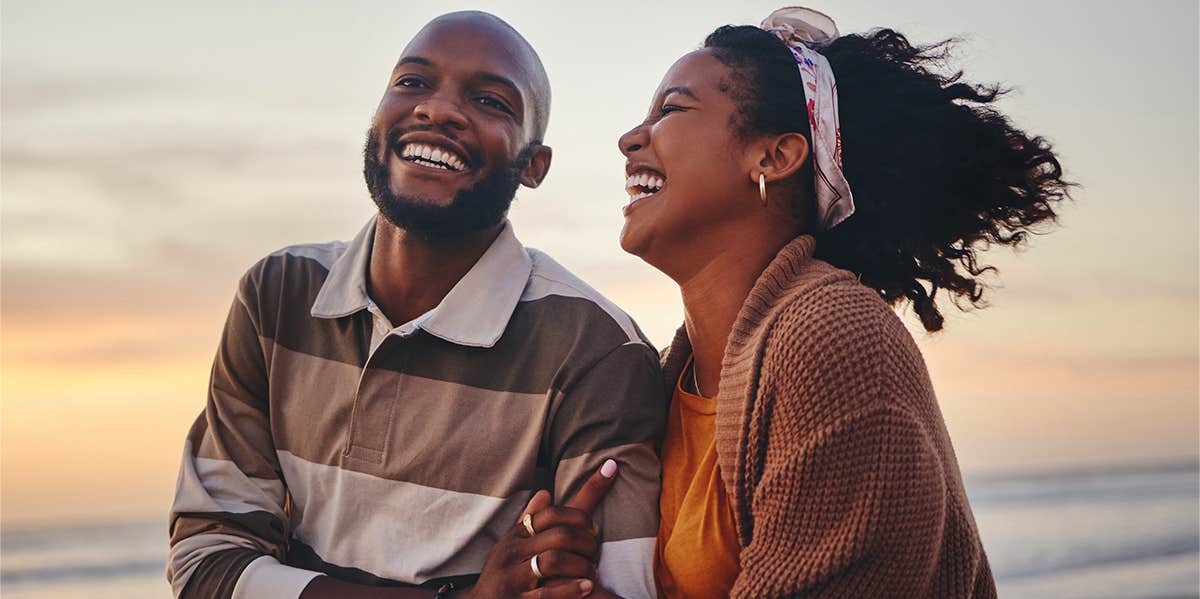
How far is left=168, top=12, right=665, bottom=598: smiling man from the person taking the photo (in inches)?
117

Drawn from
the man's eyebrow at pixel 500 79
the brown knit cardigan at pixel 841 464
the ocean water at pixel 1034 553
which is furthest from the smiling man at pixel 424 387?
the ocean water at pixel 1034 553

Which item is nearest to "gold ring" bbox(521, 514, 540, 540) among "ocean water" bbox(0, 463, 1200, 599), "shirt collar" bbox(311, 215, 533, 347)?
"shirt collar" bbox(311, 215, 533, 347)

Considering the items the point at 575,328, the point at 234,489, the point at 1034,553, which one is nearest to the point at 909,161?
the point at 575,328

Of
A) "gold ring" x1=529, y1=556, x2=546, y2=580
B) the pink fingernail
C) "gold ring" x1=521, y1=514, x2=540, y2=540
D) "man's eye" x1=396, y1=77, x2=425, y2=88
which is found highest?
"man's eye" x1=396, y1=77, x2=425, y2=88

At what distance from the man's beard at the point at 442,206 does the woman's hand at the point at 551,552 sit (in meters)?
0.83

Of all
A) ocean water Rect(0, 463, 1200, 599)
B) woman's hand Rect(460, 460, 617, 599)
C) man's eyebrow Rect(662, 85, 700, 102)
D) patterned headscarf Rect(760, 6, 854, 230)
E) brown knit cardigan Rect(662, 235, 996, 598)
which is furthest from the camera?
ocean water Rect(0, 463, 1200, 599)

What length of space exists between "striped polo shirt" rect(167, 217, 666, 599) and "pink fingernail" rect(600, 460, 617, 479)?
0.14 feet

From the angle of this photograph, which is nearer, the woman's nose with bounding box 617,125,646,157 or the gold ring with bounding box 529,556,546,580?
the gold ring with bounding box 529,556,546,580

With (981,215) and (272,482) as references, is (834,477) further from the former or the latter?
(272,482)

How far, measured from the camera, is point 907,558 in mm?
2367

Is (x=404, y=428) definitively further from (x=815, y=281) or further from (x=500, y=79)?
(x=815, y=281)

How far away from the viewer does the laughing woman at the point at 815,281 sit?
2.37 metres

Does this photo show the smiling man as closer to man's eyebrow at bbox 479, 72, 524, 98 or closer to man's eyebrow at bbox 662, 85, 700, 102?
man's eyebrow at bbox 479, 72, 524, 98

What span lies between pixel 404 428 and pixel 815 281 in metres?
1.18
